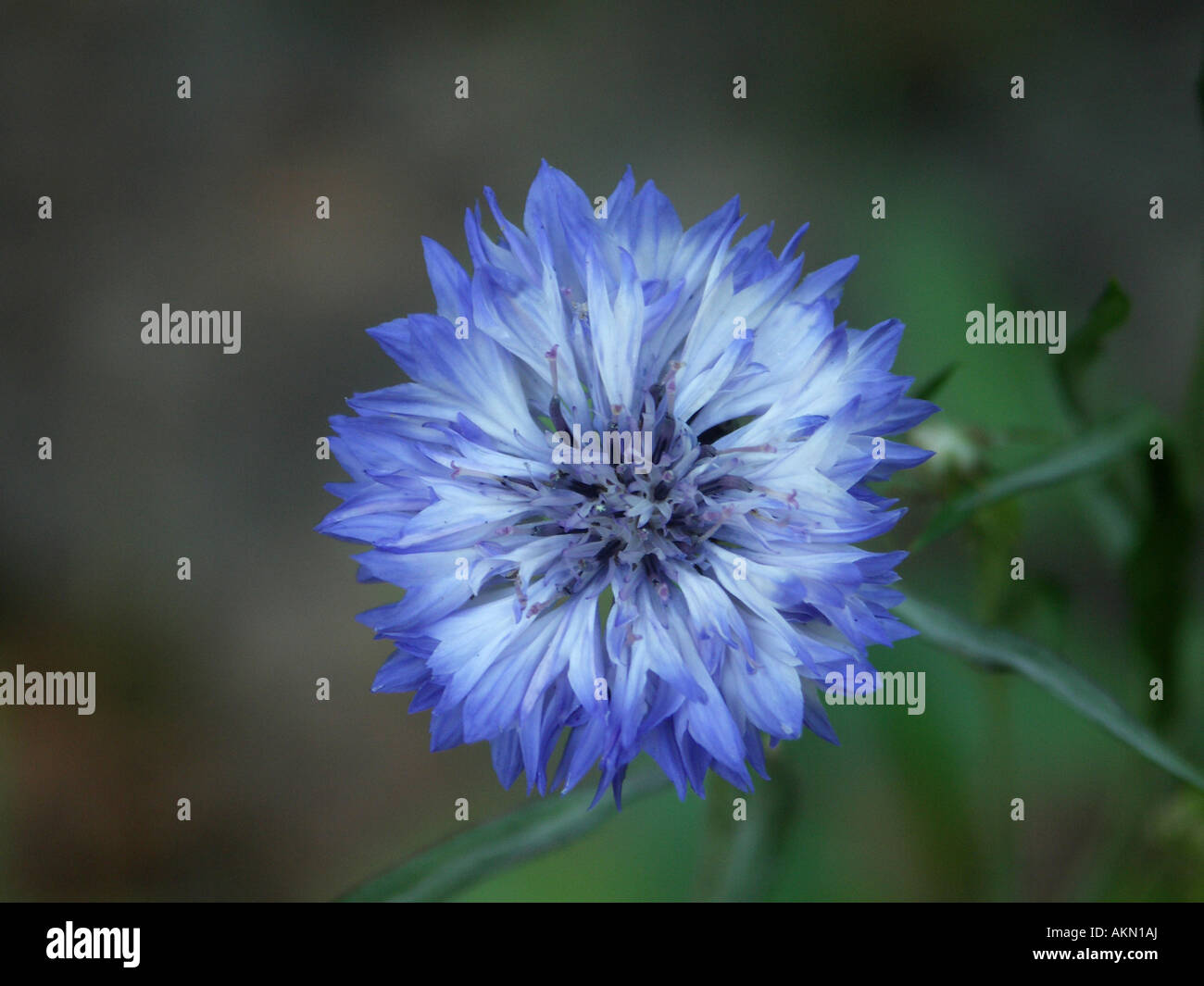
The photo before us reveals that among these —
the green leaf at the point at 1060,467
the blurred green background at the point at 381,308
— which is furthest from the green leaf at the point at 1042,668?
the blurred green background at the point at 381,308

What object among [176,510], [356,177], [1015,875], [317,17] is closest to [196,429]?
[176,510]

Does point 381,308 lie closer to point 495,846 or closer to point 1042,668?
point 495,846

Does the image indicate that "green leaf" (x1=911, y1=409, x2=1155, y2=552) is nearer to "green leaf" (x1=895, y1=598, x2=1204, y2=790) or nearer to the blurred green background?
"green leaf" (x1=895, y1=598, x2=1204, y2=790)

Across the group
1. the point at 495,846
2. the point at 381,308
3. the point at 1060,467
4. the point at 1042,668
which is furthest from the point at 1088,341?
the point at 381,308

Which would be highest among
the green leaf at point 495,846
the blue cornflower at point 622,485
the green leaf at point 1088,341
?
the green leaf at point 1088,341

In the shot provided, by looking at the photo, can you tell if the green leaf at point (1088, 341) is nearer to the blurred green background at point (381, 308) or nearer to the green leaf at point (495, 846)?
the blurred green background at point (381, 308)

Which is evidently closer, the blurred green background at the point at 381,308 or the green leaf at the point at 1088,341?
the green leaf at the point at 1088,341
